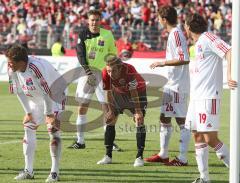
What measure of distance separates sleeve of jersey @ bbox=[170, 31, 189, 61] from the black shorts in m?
0.84

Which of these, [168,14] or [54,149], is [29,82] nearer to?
[54,149]

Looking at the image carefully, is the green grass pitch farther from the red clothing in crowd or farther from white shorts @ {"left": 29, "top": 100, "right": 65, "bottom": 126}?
the red clothing in crowd

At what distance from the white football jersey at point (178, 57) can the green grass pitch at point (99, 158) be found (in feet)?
4.22

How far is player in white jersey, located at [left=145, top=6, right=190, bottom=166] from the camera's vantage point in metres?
11.4

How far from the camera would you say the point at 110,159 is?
38.3 feet

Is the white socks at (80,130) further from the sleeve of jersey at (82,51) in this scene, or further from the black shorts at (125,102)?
the black shorts at (125,102)

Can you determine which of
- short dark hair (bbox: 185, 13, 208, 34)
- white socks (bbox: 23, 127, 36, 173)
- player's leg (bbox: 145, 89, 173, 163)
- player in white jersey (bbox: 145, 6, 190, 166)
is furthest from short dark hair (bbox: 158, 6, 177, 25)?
white socks (bbox: 23, 127, 36, 173)

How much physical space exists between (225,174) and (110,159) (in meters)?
1.97

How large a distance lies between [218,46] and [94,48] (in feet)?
16.2

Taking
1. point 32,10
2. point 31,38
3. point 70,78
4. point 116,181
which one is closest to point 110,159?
point 116,181

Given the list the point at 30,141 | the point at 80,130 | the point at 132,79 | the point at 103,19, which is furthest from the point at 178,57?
the point at 103,19

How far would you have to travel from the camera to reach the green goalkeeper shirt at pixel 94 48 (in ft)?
44.9

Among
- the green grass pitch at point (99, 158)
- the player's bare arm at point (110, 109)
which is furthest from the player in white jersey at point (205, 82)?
the player's bare arm at point (110, 109)

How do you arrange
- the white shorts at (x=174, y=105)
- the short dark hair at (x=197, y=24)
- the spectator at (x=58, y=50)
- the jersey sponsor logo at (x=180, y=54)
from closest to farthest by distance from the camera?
the short dark hair at (x=197, y=24)
the jersey sponsor logo at (x=180, y=54)
the white shorts at (x=174, y=105)
the spectator at (x=58, y=50)
